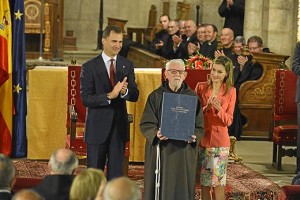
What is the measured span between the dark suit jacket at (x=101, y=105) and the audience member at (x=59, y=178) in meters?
2.03

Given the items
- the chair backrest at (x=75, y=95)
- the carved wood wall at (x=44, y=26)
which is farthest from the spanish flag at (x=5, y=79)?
the carved wood wall at (x=44, y=26)

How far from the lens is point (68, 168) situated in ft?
20.2

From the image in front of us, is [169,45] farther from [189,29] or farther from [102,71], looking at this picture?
[102,71]

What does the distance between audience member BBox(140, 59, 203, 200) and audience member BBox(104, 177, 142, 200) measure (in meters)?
2.57

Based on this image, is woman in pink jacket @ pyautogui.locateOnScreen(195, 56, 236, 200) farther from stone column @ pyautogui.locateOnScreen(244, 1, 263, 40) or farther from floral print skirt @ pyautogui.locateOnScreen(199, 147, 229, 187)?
stone column @ pyautogui.locateOnScreen(244, 1, 263, 40)

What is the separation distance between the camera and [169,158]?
7.98 metres

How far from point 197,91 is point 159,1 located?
51.9 feet

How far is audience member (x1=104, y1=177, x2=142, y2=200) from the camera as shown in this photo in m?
5.26

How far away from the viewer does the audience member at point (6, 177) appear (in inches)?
226

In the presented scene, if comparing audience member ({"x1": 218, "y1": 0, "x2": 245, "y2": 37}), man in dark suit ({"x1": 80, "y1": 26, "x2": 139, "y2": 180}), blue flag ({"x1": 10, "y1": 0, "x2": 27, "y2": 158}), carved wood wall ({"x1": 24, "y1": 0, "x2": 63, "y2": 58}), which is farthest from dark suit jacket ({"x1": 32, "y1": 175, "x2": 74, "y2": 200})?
carved wood wall ({"x1": 24, "y1": 0, "x2": 63, "y2": 58})

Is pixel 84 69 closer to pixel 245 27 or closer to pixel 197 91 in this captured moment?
pixel 197 91

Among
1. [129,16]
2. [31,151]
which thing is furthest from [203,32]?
[129,16]

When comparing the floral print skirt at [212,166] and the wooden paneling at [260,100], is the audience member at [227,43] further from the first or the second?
the floral print skirt at [212,166]

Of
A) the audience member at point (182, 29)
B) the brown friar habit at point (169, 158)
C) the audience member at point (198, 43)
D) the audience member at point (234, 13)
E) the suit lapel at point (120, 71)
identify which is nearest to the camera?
the brown friar habit at point (169, 158)
